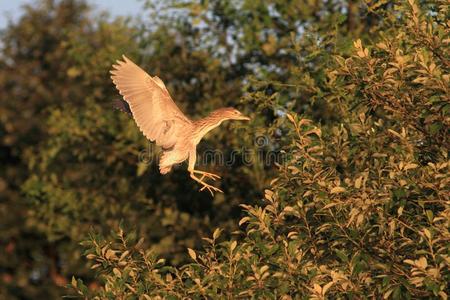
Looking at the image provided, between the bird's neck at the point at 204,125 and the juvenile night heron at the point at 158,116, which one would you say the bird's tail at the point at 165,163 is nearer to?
the juvenile night heron at the point at 158,116

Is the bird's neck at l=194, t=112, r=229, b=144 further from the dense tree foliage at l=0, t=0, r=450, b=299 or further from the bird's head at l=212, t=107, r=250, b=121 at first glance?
the dense tree foliage at l=0, t=0, r=450, b=299

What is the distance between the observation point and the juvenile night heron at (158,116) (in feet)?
29.5

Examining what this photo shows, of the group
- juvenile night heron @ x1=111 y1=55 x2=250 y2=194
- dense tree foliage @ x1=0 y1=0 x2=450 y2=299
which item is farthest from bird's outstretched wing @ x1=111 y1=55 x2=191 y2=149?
dense tree foliage @ x1=0 y1=0 x2=450 y2=299

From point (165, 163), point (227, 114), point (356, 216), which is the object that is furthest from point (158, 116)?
point (356, 216)

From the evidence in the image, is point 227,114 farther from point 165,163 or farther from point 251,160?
point 251,160

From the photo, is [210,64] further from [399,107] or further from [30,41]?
[30,41]

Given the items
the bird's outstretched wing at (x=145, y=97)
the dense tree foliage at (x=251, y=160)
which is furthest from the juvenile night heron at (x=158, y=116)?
the dense tree foliage at (x=251, y=160)

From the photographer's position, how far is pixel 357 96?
8.14 m

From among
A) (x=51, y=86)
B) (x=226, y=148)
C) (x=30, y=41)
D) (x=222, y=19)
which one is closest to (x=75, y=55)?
(x=222, y=19)

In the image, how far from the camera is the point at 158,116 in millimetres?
9086

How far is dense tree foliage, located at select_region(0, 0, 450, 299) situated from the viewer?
730 cm

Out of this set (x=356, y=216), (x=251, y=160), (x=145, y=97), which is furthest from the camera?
(x=251, y=160)

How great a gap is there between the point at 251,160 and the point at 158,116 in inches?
223

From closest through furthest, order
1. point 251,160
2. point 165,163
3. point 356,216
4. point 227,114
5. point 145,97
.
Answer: point 356,216
point 145,97
point 165,163
point 227,114
point 251,160
